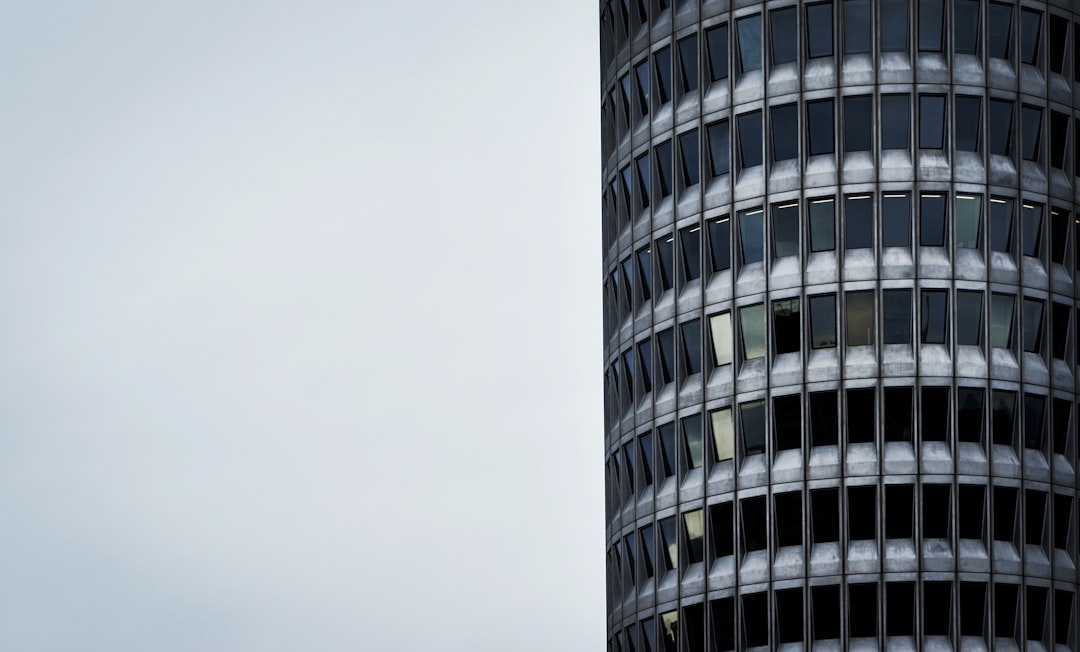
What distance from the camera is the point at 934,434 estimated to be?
88938 mm

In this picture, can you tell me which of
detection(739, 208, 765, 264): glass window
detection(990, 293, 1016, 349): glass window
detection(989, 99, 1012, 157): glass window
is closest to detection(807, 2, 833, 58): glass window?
detection(739, 208, 765, 264): glass window

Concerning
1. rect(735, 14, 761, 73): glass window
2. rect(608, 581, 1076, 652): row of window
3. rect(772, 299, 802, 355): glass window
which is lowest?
rect(608, 581, 1076, 652): row of window

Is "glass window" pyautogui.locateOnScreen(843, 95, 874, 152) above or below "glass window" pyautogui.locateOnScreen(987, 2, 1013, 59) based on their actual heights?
below

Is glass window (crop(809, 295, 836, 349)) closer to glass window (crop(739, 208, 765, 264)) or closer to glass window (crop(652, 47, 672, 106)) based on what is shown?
glass window (crop(739, 208, 765, 264))

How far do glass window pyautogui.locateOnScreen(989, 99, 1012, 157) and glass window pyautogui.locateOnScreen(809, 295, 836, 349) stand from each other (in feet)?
32.0

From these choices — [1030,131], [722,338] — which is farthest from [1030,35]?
[722,338]

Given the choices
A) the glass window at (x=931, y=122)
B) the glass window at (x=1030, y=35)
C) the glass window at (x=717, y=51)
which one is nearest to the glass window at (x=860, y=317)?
the glass window at (x=931, y=122)

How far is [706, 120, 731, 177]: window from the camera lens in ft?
307

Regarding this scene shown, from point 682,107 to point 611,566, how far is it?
21.3 metres

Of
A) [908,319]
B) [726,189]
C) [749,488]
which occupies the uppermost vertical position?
[726,189]

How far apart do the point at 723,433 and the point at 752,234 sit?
8.65m

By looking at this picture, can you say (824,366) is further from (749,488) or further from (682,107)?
(682,107)

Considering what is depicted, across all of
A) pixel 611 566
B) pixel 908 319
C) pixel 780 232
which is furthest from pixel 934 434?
pixel 611 566

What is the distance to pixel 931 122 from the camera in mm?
91625
